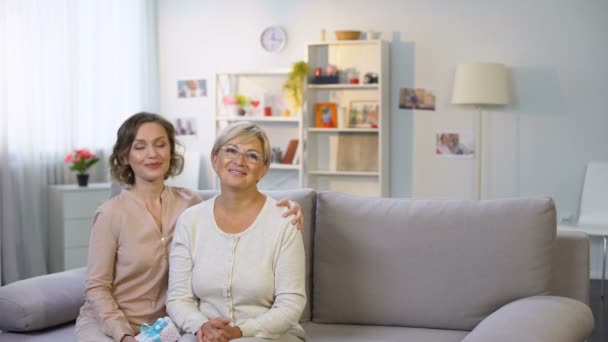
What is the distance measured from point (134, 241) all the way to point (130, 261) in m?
0.06

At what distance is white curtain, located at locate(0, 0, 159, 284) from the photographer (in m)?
5.39

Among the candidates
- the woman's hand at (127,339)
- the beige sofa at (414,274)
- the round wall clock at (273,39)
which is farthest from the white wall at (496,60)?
the woman's hand at (127,339)

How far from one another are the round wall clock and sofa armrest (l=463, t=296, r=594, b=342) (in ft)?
14.1

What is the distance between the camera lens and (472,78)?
570cm

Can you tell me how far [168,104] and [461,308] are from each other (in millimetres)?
4705

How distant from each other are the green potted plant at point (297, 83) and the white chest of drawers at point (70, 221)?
1.55 m

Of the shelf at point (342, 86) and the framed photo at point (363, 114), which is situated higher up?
the shelf at point (342, 86)

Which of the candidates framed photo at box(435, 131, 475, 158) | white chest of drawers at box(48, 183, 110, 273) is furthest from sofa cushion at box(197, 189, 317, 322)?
framed photo at box(435, 131, 475, 158)

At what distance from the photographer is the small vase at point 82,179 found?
562cm

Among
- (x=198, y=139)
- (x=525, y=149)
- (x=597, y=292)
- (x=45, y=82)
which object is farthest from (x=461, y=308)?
(x=198, y=139)

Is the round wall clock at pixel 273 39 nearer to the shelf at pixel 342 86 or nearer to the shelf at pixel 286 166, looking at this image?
the shelf at pixel 342 86

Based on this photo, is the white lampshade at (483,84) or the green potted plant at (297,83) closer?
the white lampshade at (483,84)

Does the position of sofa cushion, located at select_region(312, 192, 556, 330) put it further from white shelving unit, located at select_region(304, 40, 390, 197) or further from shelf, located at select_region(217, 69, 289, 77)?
shelf, located at select_region(217, 69, 289, 77)

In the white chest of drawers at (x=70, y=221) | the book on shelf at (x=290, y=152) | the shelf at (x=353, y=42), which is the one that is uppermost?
the shelf at (x=353, y=42)
